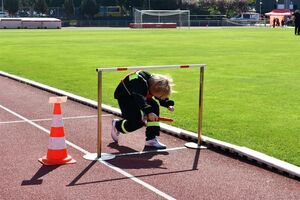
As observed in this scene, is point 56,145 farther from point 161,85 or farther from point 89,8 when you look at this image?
point 89,8

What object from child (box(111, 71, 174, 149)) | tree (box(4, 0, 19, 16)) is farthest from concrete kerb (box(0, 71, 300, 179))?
tree (box(4, 0, 19, 16))

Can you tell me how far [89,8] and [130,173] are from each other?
3961 inches

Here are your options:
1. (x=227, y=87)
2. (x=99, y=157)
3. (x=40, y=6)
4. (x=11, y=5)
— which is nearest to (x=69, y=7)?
(x=40, y=6)

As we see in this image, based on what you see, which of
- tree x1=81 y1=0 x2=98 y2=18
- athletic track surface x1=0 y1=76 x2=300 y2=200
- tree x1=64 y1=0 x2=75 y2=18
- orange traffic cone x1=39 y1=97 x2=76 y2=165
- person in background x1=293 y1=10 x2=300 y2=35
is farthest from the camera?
tree x1=64 y1=0 x2=75 y2=18

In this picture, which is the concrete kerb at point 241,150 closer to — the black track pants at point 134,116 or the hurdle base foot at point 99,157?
the black track pants at point 134,116

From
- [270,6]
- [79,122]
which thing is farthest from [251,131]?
[270,6]

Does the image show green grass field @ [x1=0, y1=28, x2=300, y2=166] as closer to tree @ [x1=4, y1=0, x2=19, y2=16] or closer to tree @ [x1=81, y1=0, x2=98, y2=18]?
tree @ [x1=81, y1=0, x2=98, y2=18]

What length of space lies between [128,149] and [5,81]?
868cm

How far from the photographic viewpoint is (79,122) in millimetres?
9438

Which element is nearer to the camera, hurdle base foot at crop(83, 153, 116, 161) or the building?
hurdle base foot at crop(83, 153, 116, 161)

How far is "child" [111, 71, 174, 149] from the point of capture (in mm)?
6934

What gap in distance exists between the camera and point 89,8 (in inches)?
4109

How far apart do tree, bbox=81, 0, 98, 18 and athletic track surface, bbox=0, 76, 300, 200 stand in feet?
321

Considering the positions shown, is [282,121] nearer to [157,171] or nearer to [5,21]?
[157,171]
